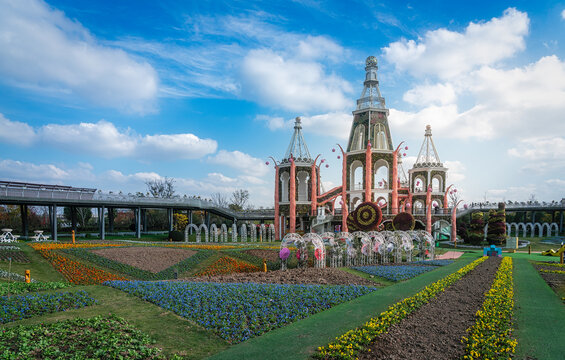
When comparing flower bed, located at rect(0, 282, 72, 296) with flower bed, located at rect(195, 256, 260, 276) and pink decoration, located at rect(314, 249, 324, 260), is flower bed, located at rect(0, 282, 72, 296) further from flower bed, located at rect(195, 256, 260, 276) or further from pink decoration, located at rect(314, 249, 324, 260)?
pink decoration, located at rect(314, 249, 324, 260)

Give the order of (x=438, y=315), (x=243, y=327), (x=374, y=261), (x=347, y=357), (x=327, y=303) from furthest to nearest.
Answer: (x=374, y=261), (x=327, y=303), (x=438, y=315), (x=243, y=327), (x=347, y=357)

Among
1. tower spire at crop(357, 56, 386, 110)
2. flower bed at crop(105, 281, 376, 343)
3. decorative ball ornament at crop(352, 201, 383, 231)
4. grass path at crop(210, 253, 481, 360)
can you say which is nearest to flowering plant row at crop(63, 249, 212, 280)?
flower bed at crop(105, 281, 376, 343)

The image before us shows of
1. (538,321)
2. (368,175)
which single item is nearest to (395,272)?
(538,321)

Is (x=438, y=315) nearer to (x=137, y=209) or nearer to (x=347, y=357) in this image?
(x=347, y=357)

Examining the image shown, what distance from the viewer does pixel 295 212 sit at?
4738cm

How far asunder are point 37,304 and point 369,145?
3817cm

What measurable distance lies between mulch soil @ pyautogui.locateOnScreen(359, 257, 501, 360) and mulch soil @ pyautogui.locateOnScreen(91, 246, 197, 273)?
46.9 ft

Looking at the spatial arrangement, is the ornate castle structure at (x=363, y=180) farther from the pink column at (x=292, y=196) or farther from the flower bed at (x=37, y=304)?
the flower bed at (x=37, y=304)

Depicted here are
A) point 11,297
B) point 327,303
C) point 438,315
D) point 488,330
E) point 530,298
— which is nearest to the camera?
point 488,330

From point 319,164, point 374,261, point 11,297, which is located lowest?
point 374,261

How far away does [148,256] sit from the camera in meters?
21.6

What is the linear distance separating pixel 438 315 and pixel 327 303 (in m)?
3.46

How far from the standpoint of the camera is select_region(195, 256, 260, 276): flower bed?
20.4 meters

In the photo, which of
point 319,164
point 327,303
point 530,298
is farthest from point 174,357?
point 319,164
